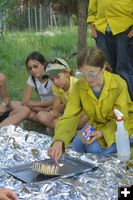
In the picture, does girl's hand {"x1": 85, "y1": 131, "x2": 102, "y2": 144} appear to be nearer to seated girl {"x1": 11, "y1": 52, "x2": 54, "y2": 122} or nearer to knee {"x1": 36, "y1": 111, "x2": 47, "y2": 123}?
knee {"x1": 36, "y1": 111, "x2": 47, "y2": 123}

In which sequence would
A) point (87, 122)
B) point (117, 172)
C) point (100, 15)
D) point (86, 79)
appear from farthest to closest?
point (100, 15) < point (87, 122) < point (86, 79) < point (117, 172)

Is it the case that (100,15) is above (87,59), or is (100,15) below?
above

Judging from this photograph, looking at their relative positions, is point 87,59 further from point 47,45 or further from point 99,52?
point 47,45

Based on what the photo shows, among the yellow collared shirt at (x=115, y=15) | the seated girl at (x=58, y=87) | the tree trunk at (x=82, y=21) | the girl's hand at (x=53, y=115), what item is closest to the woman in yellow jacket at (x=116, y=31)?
the yellow collared shirt at (x=115, y=15)

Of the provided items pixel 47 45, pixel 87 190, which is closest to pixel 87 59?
pixel 87 190

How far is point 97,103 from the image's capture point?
3035mm

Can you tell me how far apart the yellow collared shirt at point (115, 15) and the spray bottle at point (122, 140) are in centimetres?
118

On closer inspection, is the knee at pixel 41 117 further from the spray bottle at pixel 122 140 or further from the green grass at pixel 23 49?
the green grass at pixel 23 49

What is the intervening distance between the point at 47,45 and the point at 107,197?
21.1 feet

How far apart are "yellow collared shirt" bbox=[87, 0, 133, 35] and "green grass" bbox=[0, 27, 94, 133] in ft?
8.05

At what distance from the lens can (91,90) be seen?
3.03 meters

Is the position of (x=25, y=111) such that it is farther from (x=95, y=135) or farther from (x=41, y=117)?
(x=95, y=135)

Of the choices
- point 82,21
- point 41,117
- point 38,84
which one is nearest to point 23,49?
point 82,21

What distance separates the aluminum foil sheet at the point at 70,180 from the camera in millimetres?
2502
